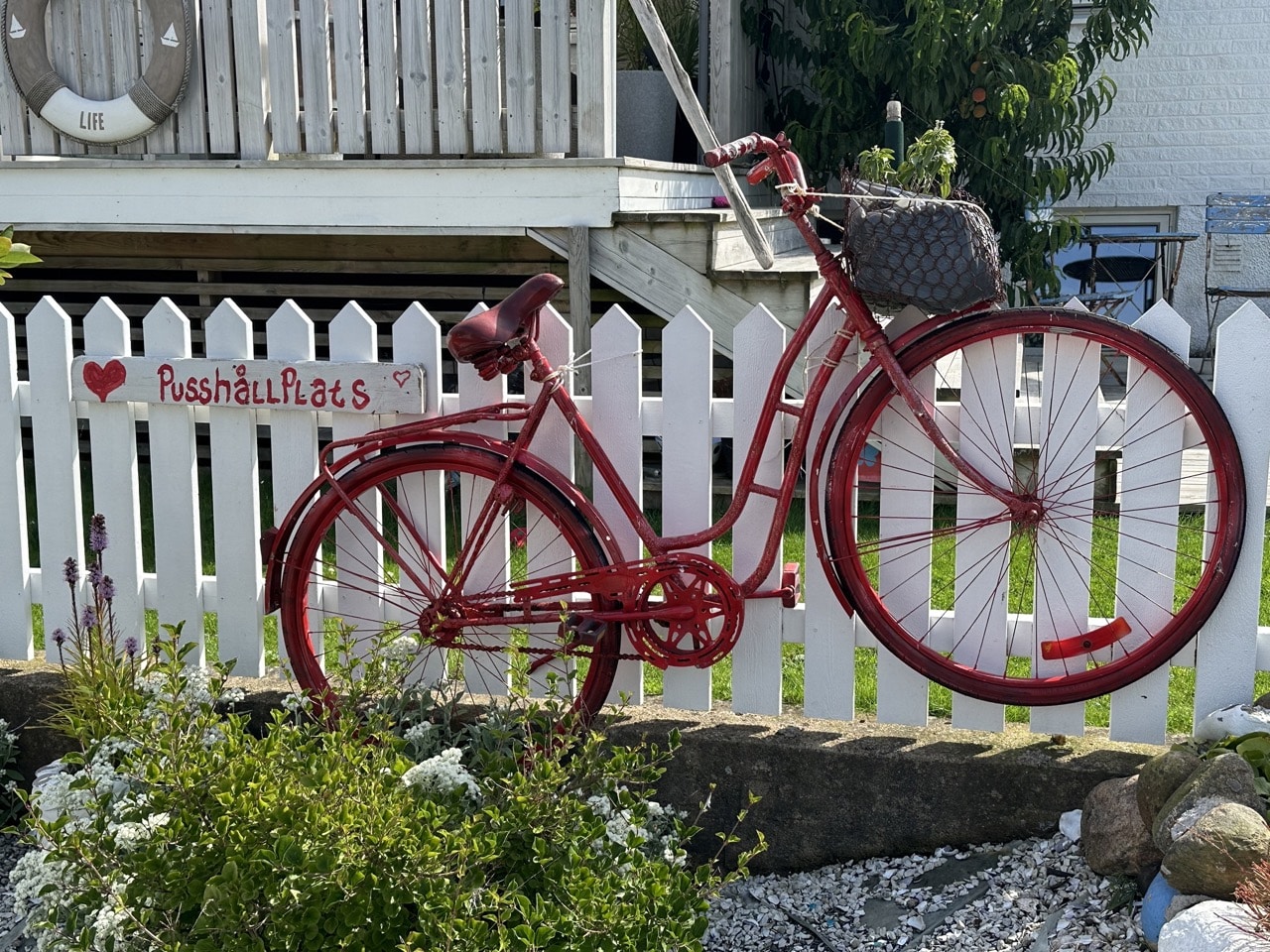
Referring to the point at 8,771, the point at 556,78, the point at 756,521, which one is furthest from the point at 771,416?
the point at 556,78

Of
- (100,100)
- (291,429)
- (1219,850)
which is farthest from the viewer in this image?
(100,100)

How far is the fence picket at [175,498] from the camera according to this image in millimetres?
3498

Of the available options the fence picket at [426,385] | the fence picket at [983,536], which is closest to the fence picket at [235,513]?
the fence picket at [426,385]

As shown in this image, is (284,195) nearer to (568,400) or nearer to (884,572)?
(568,400)

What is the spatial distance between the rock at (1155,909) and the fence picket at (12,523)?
9.60 ft

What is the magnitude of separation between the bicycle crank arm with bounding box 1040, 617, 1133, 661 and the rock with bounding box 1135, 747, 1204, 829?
327mm

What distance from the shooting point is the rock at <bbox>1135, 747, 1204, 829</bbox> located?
2695 mm

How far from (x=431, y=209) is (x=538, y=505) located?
3.11 meters

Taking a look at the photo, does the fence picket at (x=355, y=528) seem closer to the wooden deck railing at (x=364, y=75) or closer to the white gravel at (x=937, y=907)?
the white gravel at (x=937, y=907)

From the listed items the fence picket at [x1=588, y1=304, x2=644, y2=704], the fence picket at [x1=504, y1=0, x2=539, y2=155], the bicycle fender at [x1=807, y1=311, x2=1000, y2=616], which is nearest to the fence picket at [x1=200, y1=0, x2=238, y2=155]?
the fence picket at [x1=504, y1=0, x2=539, y2=155]

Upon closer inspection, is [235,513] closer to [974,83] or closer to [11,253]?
[11,253]

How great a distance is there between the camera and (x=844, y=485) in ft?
9.89

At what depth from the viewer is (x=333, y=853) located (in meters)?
2.17

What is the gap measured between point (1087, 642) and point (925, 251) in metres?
0.97
